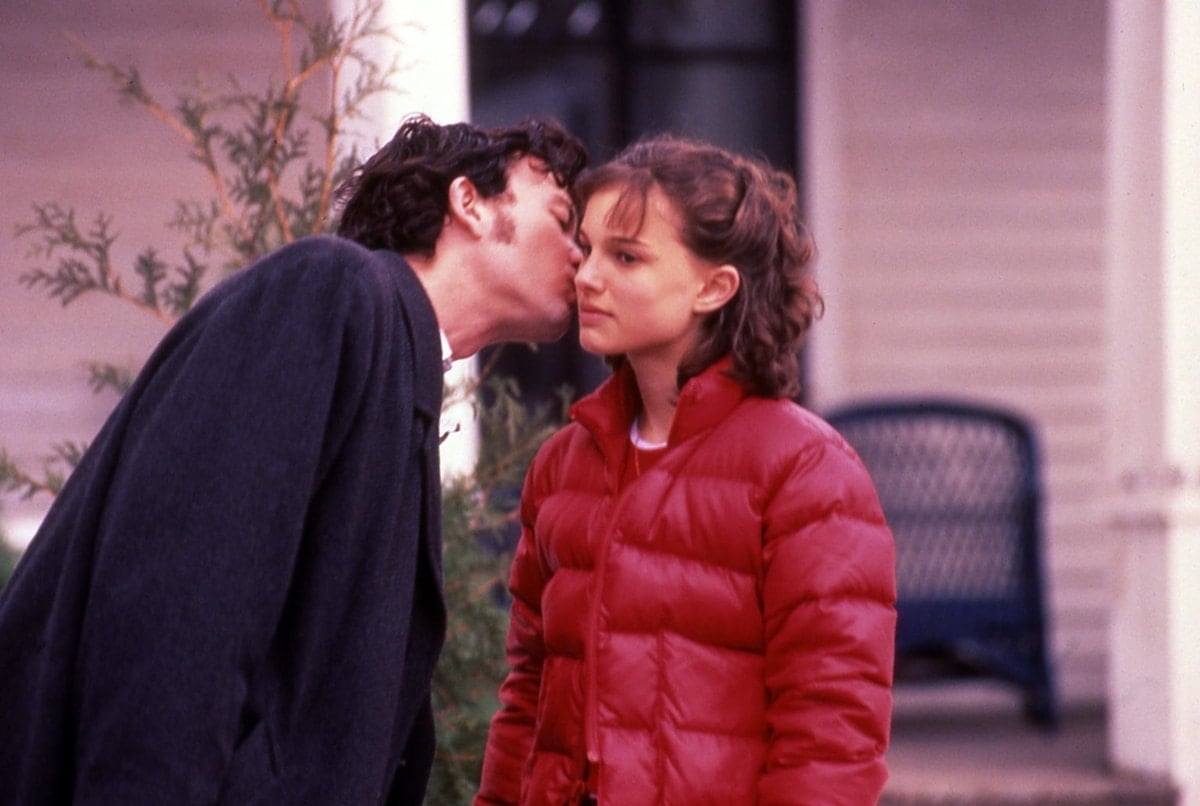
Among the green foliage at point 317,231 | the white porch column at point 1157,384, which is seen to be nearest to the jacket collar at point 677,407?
the green foliage at point 317,231

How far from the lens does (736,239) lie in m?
2.59

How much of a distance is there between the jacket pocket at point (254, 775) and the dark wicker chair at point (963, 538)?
5790mm

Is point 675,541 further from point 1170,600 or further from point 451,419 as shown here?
point 1170,600

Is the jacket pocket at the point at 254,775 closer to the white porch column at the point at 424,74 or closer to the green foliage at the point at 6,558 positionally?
the white porch column at the point at 424,74

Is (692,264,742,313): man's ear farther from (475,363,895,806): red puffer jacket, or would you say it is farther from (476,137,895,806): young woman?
(475,363,895,806): red puffer jacket

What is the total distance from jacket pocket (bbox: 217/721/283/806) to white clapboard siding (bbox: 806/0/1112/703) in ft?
20.7

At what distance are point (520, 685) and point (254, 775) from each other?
74cm

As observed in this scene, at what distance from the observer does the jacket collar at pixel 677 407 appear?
257 cm

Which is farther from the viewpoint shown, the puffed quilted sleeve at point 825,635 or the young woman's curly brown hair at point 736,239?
the young woman's curly brown hair at point 736,239

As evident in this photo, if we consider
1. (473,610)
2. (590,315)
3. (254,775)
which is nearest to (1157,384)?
(473,610)

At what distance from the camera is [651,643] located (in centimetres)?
248

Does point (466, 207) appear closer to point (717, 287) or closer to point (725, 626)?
point (717, 287)

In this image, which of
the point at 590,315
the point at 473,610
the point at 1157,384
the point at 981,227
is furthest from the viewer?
the point at 981,227

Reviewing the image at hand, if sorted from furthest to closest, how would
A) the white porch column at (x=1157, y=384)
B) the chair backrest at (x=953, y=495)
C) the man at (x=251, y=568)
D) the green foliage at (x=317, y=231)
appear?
the chair backrest at (x=953, y=495) → the white porch column at (x=1157, y=384) → the green foliage at (x=317, y=231) → the man at (x=251, y=568)
